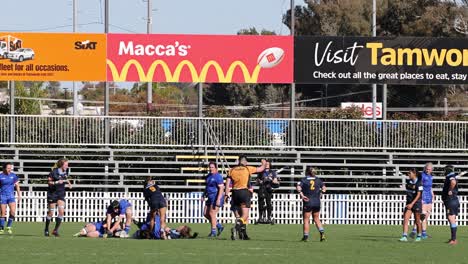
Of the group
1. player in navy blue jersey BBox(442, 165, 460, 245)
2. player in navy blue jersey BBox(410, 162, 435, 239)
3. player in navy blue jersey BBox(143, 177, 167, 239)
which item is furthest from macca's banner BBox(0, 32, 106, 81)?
player in navy blue jersey BBox(442, 165, 460, 245)

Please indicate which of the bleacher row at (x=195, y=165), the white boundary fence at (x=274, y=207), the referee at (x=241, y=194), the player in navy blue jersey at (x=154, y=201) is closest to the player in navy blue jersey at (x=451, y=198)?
the referee at (x=241, y=194)

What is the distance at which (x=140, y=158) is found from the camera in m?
38.5

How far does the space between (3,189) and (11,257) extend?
8819 mm

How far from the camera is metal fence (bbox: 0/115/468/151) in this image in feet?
124

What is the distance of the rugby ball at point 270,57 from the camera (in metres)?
38.5

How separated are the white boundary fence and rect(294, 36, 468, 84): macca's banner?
16.1 feet

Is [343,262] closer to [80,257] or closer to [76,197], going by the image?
[80,257]

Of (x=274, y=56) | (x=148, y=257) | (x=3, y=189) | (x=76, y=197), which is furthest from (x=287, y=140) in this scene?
(x=148, y=257)

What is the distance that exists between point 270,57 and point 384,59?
13.3 feet

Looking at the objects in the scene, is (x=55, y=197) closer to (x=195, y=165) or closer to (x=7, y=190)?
(x=7, y=190)

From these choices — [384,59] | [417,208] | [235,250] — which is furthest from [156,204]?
[384,59]

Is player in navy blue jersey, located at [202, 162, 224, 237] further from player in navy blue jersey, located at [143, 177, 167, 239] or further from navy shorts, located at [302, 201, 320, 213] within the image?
navy shorts, located at [302, 201, 320, 213]

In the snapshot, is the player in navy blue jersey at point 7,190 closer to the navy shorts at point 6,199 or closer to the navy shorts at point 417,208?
the navy shorts at point 6,199

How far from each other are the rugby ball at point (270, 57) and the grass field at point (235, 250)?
10.8 meters
